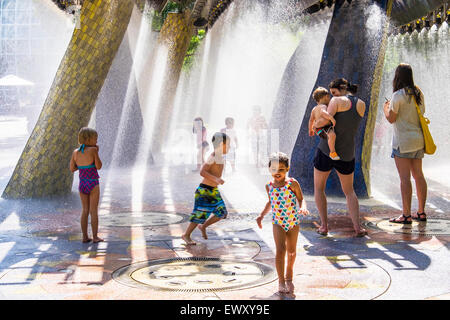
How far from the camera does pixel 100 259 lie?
19.5ft

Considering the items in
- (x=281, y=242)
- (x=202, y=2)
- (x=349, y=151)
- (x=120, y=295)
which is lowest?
(x=120, y=295)

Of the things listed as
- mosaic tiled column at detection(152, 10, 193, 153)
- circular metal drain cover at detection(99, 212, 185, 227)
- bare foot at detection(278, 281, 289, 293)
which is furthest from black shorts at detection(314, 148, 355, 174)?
mosaic tiled column at detection(152, 10, 193, 153)

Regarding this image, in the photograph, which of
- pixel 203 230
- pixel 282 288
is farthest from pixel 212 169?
pixel 282 288

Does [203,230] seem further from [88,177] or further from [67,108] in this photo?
[67,108]

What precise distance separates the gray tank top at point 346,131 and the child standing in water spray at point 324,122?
0.07m

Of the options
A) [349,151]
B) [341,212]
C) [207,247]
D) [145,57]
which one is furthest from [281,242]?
[145,57]

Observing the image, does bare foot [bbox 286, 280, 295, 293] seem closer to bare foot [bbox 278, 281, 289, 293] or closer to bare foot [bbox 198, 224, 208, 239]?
bare foot [bbox 278, 281, 289, 293]

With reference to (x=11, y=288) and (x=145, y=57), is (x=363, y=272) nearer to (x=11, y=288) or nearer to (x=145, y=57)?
(x=11, y=288)

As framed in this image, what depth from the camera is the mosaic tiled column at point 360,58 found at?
33.8ft

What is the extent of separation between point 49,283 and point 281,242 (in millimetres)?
1840

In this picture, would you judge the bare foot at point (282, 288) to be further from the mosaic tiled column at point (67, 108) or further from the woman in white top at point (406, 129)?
the mosaic tiled column at point (67, 108)

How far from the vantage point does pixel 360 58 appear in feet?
33.9

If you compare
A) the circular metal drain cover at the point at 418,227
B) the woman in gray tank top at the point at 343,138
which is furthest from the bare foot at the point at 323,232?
the circular metal drain cover at the point at 418,227

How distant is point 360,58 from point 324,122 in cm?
362
